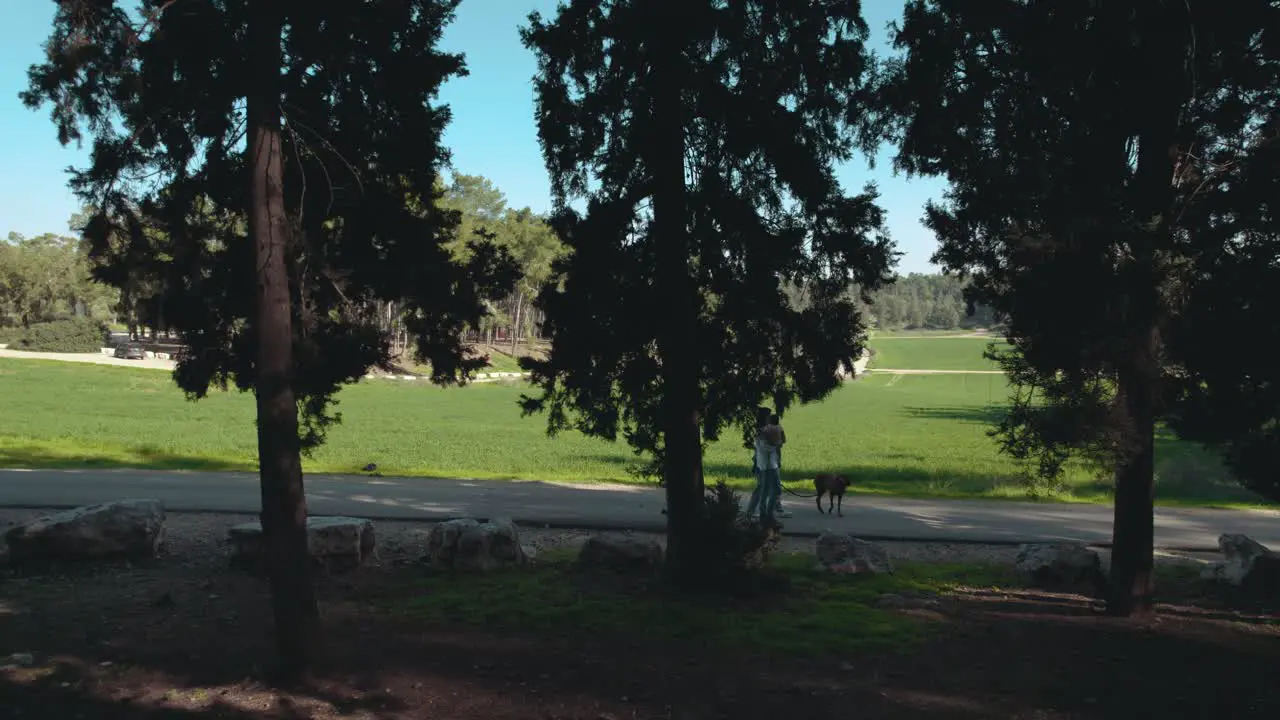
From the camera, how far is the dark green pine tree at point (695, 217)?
949 centimetres

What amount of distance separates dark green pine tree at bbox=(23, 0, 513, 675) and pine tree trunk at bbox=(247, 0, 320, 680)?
12mm

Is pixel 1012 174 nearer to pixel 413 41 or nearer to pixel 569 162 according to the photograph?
pixel 569 162

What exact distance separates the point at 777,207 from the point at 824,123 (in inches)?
38.7

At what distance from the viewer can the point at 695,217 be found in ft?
31.5

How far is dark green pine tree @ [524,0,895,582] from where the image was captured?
9492 millimetres

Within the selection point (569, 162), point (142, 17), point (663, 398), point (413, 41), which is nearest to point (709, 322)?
point (663, 398)

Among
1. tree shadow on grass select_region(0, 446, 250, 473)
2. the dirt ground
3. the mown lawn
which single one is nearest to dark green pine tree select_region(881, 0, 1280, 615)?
the dirt ground

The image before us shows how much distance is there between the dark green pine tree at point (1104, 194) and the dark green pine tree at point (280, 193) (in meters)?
5.15

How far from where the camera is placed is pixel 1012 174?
849 centimetres

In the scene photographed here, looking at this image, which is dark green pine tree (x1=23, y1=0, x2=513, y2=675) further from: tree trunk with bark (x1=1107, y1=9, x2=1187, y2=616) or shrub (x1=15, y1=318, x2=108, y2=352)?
shrub (x1=15, y1=318, x2=108, y2=352)

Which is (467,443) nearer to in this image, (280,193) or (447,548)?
(447,548)

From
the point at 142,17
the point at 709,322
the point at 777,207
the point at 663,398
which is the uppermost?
the point at 142,17

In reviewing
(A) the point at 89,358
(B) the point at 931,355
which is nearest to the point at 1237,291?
(A) the point at 89,358

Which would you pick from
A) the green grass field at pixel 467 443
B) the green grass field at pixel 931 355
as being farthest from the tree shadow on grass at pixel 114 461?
the green grass field at pixel 931 355
